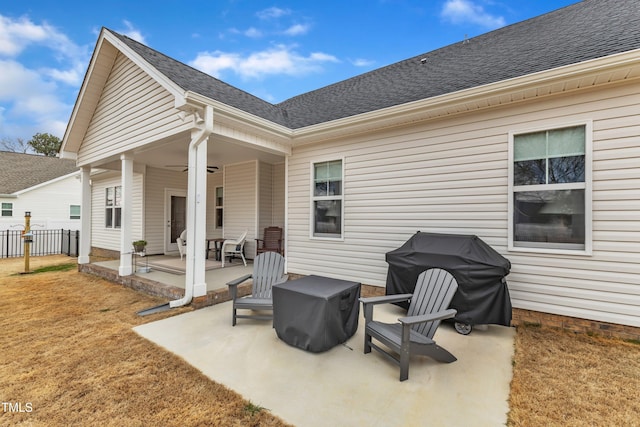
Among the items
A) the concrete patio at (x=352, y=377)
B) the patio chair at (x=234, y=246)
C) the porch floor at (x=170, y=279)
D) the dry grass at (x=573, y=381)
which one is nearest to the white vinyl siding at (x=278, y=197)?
the patio chair at (x=234, y=246)

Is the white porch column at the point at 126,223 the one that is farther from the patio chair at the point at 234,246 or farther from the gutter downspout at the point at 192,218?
the gutter downspout at the point at 192,218

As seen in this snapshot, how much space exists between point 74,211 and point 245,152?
1409 cm

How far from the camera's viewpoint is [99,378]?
254 cm

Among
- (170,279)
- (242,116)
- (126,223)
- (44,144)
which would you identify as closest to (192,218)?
(242,116)

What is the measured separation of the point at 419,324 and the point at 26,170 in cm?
2104

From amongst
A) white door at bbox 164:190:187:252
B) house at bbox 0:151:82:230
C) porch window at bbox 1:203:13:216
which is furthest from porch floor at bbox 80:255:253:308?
porch window at bbox 1:203:13:216

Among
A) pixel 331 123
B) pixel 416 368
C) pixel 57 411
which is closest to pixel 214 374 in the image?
pixel 57 411

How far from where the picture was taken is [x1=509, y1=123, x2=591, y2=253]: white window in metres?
3.42

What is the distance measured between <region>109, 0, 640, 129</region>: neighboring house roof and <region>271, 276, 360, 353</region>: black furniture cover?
3.43 m

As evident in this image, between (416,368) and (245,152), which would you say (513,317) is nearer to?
(416,368)

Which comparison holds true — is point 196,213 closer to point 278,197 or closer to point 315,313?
point 315,313

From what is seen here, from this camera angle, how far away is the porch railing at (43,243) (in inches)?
458

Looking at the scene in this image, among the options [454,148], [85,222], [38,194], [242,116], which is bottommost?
[85,222]

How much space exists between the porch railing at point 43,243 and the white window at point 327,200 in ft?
38.6
